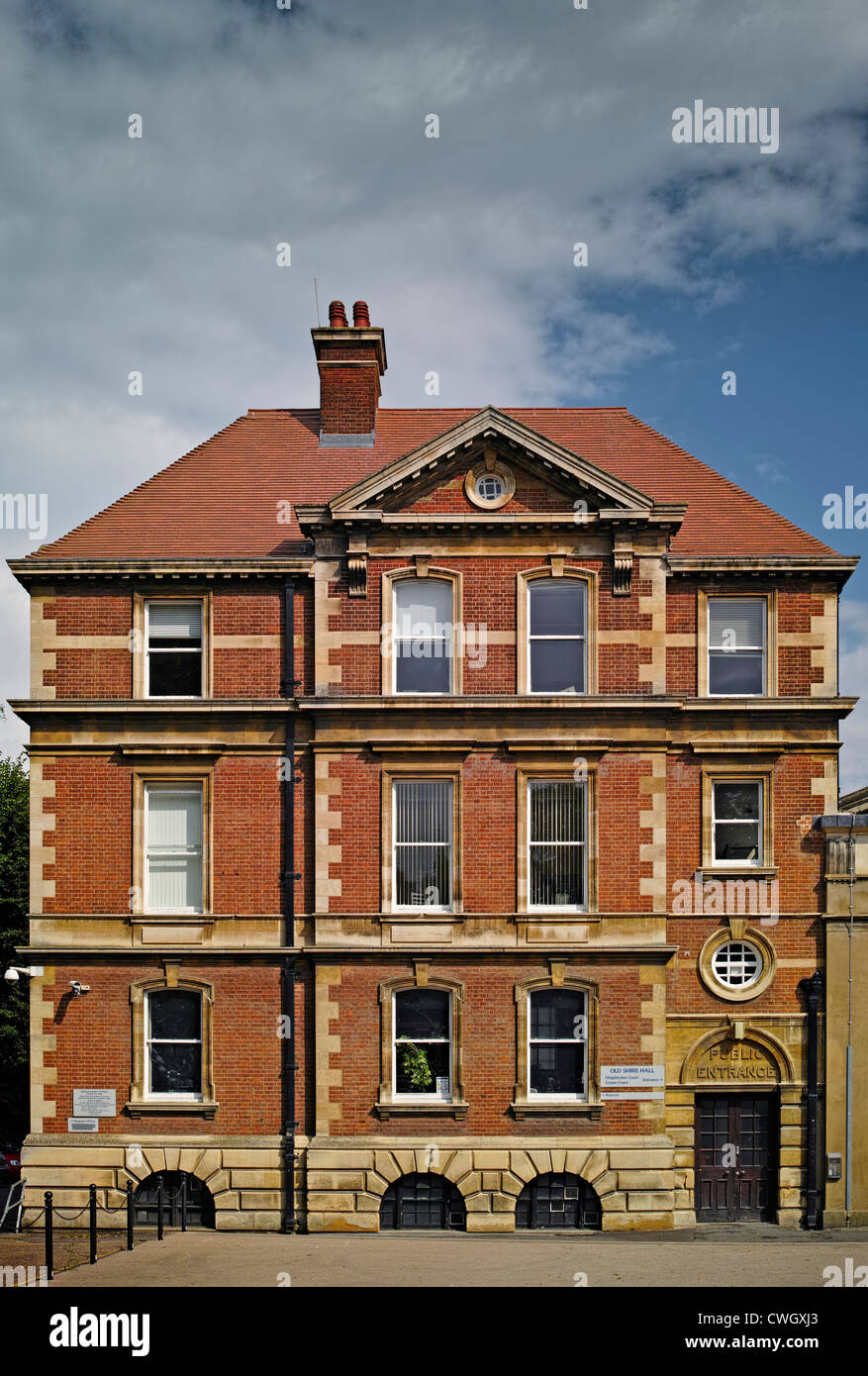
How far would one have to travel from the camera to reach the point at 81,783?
2098cm

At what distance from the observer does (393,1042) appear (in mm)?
20172

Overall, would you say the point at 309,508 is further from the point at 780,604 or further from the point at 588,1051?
the point at 588,1051

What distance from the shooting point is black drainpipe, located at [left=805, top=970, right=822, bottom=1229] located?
20.2m

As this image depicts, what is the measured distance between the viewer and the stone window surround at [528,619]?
20.6 m

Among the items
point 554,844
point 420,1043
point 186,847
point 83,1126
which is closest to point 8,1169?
point 83,1126

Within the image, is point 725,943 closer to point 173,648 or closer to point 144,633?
point 173,648

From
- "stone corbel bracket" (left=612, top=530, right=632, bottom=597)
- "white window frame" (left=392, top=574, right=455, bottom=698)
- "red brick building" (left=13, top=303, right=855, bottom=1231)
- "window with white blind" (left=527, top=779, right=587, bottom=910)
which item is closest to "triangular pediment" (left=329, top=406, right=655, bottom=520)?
"red brick building" (left=13, top=303, right=855, bottom=1231)

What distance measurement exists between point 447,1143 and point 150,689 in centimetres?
914

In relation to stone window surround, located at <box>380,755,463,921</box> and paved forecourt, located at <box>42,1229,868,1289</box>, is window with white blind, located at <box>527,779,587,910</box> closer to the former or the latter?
stone window surround, located at <box>380,755,463,921</box>

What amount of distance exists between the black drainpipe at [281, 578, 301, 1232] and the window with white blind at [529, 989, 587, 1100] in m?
3.99

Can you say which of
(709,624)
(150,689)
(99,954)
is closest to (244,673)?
(150,689)

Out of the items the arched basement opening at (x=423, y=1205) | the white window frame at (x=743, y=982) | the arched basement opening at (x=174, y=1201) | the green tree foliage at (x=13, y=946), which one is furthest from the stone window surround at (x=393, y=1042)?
the green tree foliage at (x=13, y=946)

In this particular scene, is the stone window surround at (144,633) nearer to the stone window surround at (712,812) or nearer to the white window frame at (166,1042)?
the white window frame at (166,1042)

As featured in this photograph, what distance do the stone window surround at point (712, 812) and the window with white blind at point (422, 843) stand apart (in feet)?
14.6
